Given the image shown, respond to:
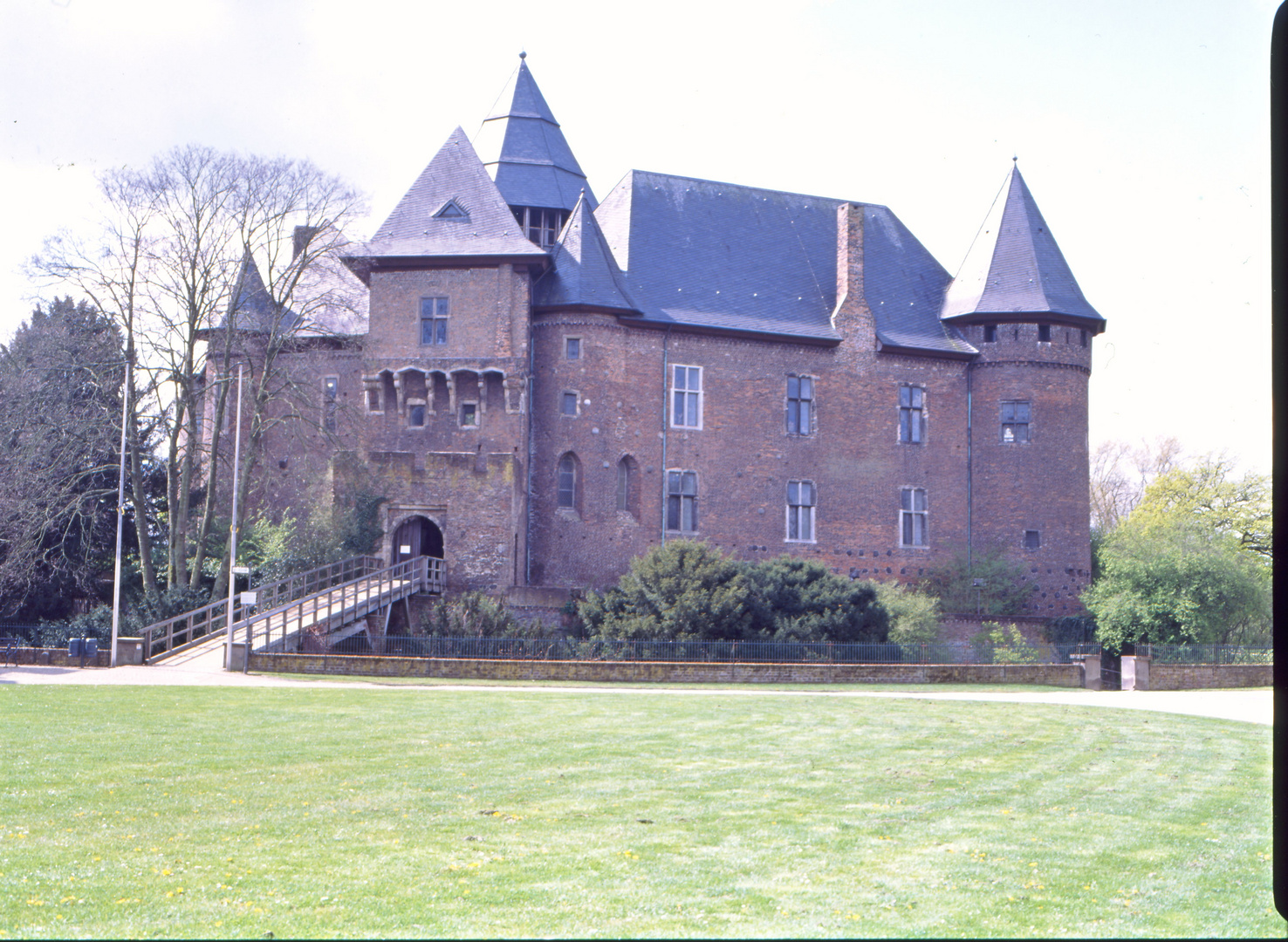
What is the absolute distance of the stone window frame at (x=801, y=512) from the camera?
4644cm

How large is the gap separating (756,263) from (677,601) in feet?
63.0

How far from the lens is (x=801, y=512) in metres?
46.7

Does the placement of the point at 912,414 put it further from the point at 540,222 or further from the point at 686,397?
the point at 540,222

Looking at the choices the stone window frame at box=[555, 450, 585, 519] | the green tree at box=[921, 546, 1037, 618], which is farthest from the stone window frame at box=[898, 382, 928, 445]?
the stone window frame at box=[555, 450, 585, 519]

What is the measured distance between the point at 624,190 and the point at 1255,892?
43.2 metres

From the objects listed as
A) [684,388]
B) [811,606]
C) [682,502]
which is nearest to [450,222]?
[684,388]

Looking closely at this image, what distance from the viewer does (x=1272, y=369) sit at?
240 cm

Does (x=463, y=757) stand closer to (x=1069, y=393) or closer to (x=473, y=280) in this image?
(x=473, y=280)

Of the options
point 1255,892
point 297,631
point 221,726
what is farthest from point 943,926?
point 297,631

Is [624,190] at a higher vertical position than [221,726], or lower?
higher

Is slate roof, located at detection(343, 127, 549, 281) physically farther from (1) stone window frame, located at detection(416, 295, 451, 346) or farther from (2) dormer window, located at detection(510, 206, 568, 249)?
(2) dormer window, located at detection(510, 206, 568, 249)

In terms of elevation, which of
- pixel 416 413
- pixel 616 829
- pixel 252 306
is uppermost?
pixel 252 306

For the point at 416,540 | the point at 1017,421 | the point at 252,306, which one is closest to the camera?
the point at 416,540

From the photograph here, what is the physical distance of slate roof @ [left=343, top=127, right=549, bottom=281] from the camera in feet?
141
